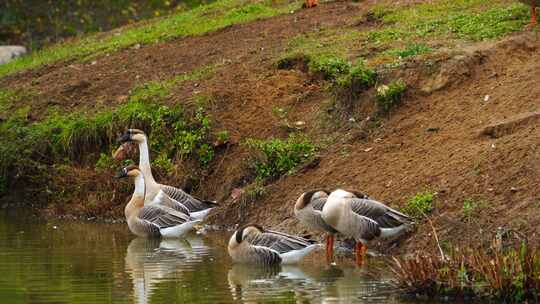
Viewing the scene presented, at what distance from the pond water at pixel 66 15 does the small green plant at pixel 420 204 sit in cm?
1583

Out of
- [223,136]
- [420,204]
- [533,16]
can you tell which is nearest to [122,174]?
Result: [223,136]

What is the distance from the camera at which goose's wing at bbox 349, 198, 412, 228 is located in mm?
13500

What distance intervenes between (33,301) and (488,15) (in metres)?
9.11

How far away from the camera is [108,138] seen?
62.2ft

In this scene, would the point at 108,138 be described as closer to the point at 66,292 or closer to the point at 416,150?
the point at 416,150

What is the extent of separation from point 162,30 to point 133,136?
619 centimetres

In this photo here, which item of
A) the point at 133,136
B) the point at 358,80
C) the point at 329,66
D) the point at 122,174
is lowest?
the point at 122,174

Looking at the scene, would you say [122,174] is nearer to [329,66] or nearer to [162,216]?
[162,216]

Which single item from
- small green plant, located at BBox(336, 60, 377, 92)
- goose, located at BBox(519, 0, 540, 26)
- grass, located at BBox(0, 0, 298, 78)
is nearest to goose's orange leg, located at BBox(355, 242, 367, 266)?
small green plant, located at BBox(336, 60, 377, 92)

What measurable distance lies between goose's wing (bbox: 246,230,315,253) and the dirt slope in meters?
1.12

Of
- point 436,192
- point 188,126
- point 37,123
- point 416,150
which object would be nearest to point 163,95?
point 188,126

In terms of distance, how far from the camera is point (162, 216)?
53.9 ft

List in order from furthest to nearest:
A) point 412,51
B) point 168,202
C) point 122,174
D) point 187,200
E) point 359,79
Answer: point 412,51
point 122,174
point 359,79
point 168,202
point 187,200

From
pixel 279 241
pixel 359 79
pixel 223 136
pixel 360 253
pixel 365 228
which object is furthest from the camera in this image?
pixel 223 136
